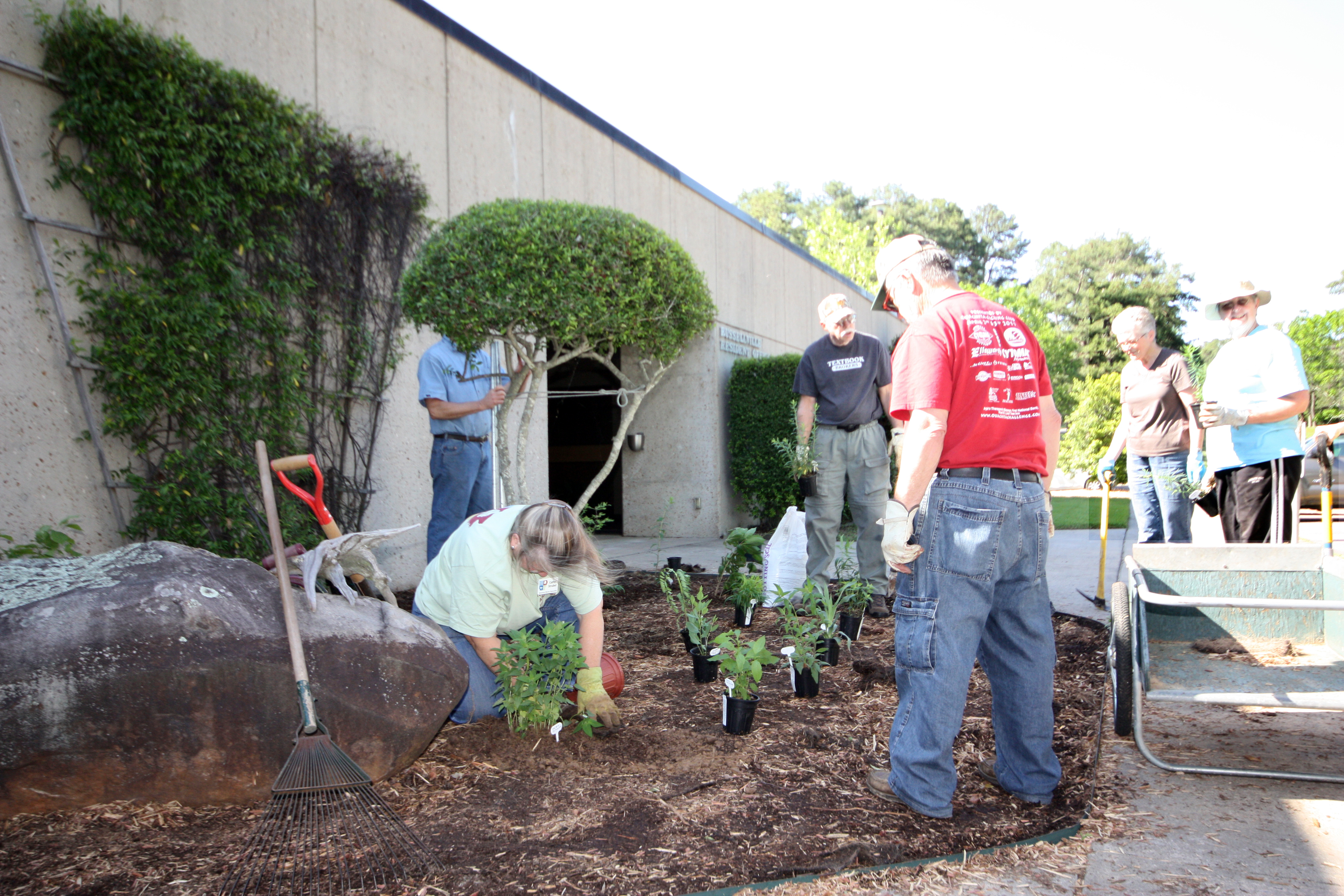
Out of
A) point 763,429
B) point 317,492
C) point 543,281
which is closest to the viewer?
point 317,492

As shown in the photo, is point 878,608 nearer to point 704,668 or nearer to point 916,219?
point 704,668

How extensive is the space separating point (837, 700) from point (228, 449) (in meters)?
3.37

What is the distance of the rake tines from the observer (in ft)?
6.50

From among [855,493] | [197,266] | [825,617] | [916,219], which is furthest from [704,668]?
[916,219]

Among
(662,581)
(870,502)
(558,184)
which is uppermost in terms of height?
(558,184)

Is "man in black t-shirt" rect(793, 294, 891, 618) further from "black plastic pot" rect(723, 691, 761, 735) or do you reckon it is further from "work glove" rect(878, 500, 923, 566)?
"work glove" rect(878, 500, 923, 566)

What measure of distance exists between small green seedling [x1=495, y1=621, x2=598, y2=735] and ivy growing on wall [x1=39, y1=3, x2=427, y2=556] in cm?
232

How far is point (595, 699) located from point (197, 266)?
3169 millimetres

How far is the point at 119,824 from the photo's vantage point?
2.25 metres

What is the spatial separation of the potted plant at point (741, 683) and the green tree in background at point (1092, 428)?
24.0 meters

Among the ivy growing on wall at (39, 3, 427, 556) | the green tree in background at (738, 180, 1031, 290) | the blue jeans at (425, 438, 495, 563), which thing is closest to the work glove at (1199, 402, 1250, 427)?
the blue jeans at (425, 438, 495, 563)

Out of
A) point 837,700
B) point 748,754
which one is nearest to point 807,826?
point 748,754

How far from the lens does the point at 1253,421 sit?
3822mm

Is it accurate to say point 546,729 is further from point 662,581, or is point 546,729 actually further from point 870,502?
point 870,502
